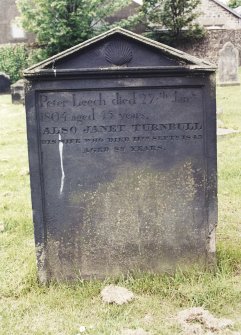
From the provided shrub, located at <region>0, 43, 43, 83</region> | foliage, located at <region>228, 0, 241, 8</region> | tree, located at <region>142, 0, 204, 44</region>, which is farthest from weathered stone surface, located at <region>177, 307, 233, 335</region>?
foliage, located at <region>228, 0, 241, 8</region>

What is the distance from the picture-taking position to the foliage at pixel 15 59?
106 feet

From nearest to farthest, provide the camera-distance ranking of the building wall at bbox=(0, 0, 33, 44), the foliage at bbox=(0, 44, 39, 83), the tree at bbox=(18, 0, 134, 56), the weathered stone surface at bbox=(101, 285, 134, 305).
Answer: the weathered stone surface at bbox=(101, 285, 134, 305) → the tree at bbox=(18, 0, 134, 56) → the foliage at bbox=(0, 44, 39, 83) → the building wall at bbox=(0, 0, 33, 44)

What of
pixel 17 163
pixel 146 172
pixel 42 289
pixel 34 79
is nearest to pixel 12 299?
pixel 42 289

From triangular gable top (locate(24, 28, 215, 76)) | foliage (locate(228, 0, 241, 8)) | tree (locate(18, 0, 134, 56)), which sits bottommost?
triangular gable top (locate(24, 28, 215, 76))

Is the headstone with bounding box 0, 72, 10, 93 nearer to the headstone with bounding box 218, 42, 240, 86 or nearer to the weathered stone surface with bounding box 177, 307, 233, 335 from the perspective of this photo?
the headstone with bounding box 218, 42, 240, 86

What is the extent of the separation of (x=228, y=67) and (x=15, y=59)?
17007 mm

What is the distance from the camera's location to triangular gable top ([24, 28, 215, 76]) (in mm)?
3385

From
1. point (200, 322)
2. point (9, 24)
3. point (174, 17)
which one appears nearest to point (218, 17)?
point (174, 17)

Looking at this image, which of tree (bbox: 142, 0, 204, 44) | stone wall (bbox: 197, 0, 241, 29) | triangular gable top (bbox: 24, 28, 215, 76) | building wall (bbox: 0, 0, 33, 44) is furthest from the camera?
stone wall (bbox: 197, 0, 241, 29)

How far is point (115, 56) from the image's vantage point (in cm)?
340

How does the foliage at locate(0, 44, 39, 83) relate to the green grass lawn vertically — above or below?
above

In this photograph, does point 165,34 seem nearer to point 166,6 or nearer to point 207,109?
point 166,6

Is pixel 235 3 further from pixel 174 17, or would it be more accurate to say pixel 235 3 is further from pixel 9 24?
pixel 9 24

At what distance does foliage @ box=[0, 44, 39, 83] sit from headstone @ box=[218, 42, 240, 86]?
1541 cm
